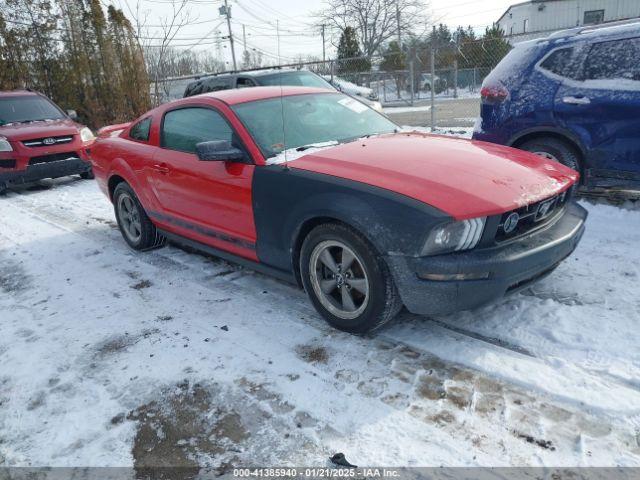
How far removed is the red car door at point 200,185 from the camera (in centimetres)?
379

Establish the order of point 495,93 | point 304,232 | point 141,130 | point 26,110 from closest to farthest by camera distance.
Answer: point 304,232
point 141,130
point 495,93
point 26,110

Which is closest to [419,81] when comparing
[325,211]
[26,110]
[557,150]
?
[26,110]

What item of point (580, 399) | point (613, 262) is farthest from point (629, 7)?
point (580, 399)

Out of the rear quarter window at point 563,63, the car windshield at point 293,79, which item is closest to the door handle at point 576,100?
the rear quarter window at point 563,63

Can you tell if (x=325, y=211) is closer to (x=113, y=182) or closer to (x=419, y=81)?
(x=113, y=182)

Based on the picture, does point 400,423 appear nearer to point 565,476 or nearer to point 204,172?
point 565,476

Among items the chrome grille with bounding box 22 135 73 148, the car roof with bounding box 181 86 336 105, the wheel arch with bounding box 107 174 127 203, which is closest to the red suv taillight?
the car roof with bounding box 181 86 336 105

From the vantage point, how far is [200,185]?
4102 mm

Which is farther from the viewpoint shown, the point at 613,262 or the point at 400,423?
the point at 613,262

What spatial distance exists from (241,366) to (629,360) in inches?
87.1

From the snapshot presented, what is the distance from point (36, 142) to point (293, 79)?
5.14m

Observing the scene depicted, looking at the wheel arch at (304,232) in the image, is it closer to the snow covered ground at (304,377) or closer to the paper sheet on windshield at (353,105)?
the snow covered ground at (304,377)

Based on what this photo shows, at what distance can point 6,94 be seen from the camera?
9742mm

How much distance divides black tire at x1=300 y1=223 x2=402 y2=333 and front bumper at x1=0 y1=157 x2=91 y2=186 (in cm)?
707
